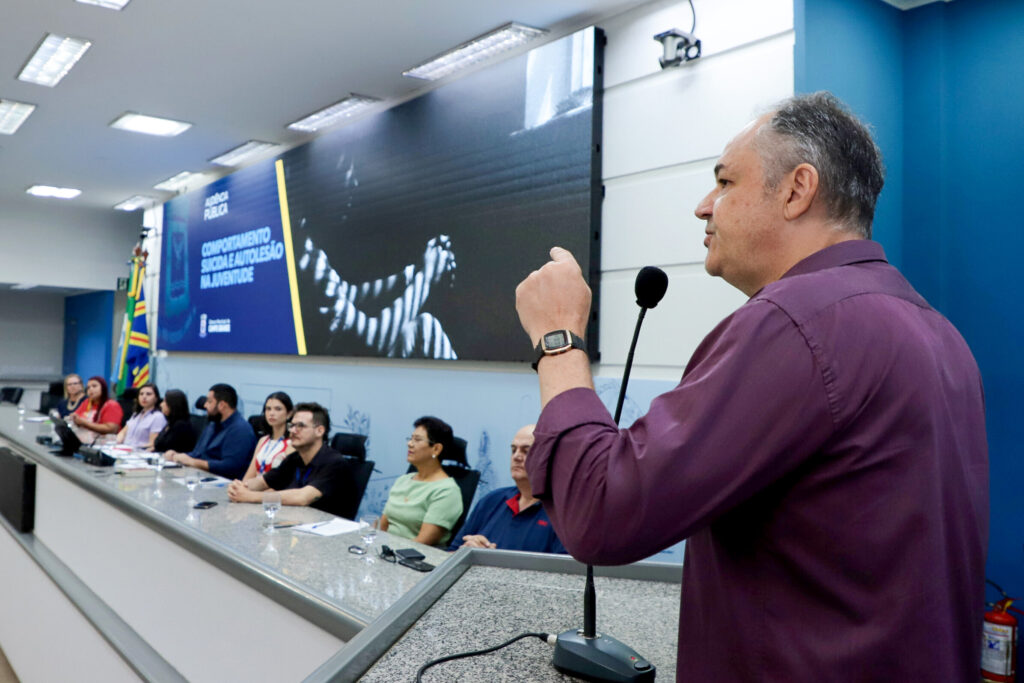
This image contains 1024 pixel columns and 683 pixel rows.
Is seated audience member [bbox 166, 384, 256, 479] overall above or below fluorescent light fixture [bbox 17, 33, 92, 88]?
below

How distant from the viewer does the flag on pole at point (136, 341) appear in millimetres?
7863

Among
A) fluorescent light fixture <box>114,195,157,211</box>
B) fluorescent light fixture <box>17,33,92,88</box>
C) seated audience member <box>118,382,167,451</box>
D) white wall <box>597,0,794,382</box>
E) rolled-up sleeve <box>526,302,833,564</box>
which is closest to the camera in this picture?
rolled-up sleeve <box>526,302,833,564</box>

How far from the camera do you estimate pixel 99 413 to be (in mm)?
6684

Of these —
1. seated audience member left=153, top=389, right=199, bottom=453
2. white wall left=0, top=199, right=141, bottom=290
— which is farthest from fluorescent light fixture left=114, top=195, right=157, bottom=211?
seated audience member left=153, top=389, right=199, bottom=453

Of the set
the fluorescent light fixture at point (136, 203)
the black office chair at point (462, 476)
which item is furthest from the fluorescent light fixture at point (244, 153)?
the black office chair at point (462, 476)

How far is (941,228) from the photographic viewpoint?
113 inches

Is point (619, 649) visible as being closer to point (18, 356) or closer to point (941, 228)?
point (941, 228)

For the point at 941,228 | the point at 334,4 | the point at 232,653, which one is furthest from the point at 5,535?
the point at 941,228

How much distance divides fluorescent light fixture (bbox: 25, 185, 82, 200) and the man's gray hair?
8.61m

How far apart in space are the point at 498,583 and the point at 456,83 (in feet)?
11.6

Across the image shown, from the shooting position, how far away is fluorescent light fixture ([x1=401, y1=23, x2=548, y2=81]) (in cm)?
368

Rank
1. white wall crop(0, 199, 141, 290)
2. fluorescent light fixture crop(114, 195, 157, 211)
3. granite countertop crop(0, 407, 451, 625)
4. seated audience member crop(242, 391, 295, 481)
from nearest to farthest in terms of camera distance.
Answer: granite countertop crop(0, 407, 451, 625) → seated audience member crop(242, 391, 295, 481) → fluorescent light fixture crop(114, 195, 157, 211) → white wall crop(0, 199, 141, 290)

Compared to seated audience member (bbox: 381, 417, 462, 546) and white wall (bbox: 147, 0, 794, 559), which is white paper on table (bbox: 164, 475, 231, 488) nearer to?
seated audience member (bbox: 381, 417, 462, 546)

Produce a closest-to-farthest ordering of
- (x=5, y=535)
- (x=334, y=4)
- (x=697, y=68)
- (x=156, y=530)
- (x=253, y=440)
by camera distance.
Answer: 1. (x=156, y=530)
2. (x=697, y=68)
3. (x=334, y=4)
4. (x=5, y=535)
5. (x=253, y=440)
